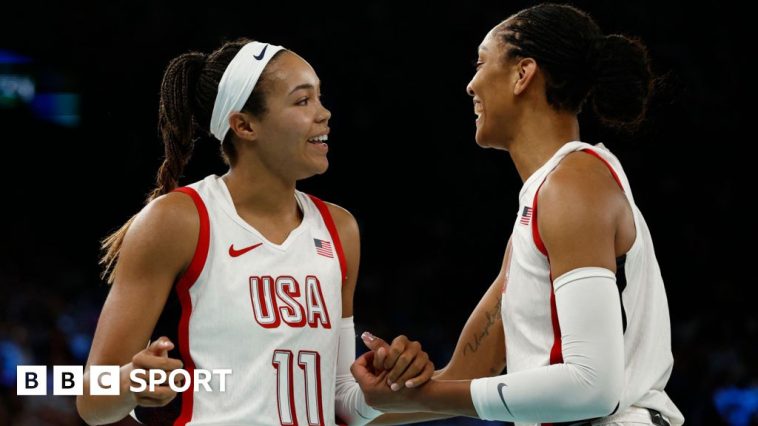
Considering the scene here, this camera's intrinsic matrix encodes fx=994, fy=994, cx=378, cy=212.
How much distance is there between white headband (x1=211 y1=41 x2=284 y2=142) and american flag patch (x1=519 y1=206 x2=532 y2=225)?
83 cm

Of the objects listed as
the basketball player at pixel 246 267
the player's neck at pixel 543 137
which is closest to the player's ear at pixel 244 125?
the basketball player at pixel 246 267

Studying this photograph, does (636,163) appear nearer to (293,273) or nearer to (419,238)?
(419,238)

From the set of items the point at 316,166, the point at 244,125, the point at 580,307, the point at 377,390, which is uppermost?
the point at 244,125

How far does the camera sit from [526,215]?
2424 mm

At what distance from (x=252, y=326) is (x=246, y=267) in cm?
16

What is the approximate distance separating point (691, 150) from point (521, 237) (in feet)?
19.5

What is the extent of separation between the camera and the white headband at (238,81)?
2.71 m

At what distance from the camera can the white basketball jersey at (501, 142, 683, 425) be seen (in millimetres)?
2338

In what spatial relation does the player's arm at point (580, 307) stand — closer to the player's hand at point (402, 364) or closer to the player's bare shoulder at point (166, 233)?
the player's hand at point (402, 364)

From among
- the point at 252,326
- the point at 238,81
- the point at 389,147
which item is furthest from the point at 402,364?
the point at 389,147

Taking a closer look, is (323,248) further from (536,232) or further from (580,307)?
(580,307)

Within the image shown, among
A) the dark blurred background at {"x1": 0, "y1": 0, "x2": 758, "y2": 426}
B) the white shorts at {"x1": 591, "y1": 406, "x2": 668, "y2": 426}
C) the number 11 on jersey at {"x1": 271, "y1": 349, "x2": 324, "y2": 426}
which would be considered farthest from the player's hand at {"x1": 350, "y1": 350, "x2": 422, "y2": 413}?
the dark blurred background at {"x1": 0, "y1": 0, "x2": 758, "y2": 426}

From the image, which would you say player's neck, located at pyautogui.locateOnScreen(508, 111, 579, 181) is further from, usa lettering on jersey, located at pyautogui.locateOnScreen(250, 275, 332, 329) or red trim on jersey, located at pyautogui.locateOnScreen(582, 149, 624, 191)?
usa lettering on jersey, located at pyautogui.locateOnScreen(250, 275, 332, 329)

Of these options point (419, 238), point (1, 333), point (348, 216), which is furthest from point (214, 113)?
point (419, 238)
